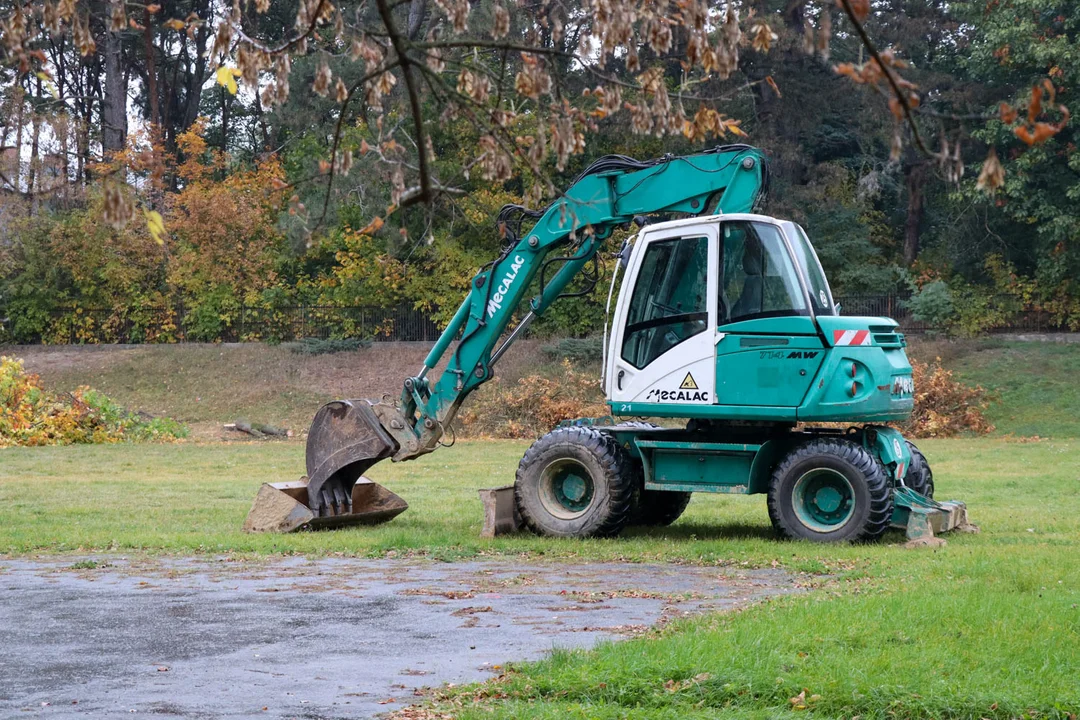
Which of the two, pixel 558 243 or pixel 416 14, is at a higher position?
pixel 416 14

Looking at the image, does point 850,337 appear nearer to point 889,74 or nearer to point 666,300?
point 666,300

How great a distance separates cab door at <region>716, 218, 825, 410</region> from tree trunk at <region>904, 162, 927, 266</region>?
114ft

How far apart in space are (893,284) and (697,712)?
128ft

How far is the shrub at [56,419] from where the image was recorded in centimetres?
2895

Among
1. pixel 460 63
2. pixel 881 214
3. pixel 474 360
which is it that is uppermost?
pixel 881 214

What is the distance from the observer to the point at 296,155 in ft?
153

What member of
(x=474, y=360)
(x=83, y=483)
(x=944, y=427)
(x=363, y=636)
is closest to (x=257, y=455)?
(x=83, y=483)

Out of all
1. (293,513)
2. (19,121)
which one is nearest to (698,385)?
(293,513)

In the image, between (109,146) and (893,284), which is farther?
(109,146)

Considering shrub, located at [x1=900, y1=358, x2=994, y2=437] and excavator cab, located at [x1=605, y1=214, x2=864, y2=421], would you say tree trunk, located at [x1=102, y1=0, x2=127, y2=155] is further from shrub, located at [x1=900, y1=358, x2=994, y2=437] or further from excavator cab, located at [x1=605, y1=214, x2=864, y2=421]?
excavator cab, located at [x1=605, y1=214, x2=864, y2=421]

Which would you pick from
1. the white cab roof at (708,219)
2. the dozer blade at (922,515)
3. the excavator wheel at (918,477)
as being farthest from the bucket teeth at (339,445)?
the excavator wheel at (918,477)

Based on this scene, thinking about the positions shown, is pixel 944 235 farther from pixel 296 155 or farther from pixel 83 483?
pixel 83 483

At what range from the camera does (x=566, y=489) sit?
46.9ft

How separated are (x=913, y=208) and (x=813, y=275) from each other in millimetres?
35778
